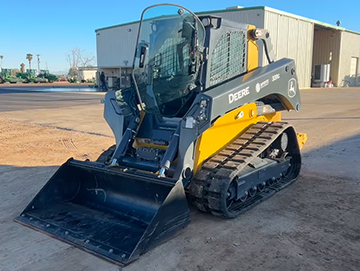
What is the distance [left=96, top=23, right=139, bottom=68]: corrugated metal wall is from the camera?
35.6 m

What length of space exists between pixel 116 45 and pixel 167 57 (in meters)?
34.2

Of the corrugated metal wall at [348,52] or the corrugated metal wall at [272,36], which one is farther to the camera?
the corrugated metal wall at [348,52]

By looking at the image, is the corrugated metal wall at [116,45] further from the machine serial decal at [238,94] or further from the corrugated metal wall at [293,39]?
the machine serial decal at [238,94]

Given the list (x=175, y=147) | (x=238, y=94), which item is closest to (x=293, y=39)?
(x=238, y=94)

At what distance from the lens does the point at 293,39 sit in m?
32.8

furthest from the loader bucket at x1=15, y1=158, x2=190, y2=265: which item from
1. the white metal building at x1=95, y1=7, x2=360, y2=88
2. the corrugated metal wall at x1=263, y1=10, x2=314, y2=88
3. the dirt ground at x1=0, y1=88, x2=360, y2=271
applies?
the corrugated metal wall at x1=263, y1=10, x2=314, y2=88

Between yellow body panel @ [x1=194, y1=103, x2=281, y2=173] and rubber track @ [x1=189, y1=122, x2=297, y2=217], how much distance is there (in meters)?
0.08

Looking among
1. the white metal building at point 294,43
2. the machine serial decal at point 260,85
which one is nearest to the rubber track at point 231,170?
the machine serial decal at point 260,85

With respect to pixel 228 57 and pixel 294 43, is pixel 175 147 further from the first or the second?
pixel 294 43

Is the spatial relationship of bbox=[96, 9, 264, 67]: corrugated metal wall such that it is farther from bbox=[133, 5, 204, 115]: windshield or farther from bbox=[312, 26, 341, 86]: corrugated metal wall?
bbox=[133, 5, 204, 115]: windshield

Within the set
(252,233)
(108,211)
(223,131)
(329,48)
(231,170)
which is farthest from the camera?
(329,48)

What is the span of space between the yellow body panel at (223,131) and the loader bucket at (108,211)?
2.42 feet

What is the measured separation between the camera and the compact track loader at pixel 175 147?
161 inches

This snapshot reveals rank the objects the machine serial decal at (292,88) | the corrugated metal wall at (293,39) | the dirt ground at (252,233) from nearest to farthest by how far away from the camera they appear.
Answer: the dirt ground at (252,233)
the machine serial decal at (292,88)
the corrugated metal wall at (293,39)
